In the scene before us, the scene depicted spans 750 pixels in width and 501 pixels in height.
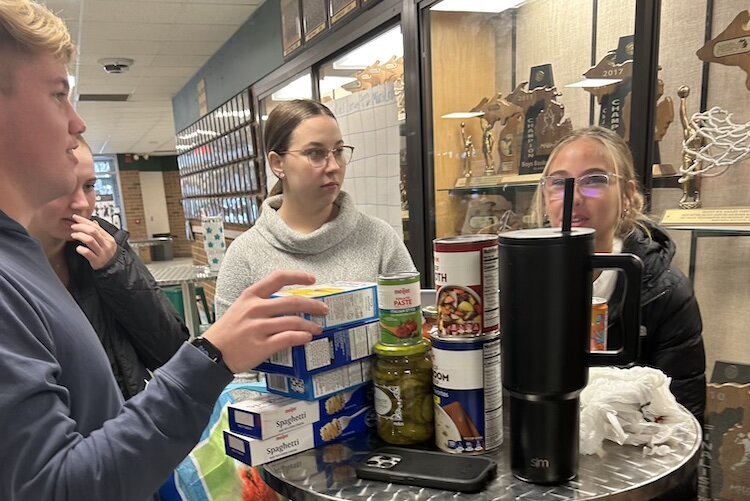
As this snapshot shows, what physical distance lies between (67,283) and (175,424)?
3.26 ft

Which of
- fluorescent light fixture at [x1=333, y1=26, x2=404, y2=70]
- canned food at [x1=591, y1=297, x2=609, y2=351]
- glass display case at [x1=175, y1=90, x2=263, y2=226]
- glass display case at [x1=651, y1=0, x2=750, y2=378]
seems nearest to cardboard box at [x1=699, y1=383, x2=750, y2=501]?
glass display case at [x1=651, y1=0, x2=750, y2=378]

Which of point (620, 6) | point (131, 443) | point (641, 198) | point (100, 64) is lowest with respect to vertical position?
point (131, 443)

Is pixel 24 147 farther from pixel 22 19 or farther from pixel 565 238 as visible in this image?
pixel 565 238

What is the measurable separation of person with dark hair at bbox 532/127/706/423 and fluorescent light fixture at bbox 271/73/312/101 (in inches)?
87.2

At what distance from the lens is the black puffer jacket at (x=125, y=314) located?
1411mm

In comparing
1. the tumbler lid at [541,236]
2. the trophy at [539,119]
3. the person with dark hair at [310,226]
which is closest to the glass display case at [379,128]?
the trophy at [539,119]

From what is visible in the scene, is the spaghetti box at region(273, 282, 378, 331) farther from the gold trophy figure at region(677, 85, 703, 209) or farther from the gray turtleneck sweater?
the gold trophy figure at region(677, 85, 703, 209)

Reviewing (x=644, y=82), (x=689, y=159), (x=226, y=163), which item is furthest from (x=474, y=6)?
(x=226, y=163)

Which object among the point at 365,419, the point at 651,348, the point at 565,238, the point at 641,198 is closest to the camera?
the point at 565,238

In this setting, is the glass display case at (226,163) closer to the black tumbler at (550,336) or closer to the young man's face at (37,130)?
the young man's face at (37,130)

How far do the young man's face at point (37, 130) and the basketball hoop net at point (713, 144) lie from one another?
5.00 ft

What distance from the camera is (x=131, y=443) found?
64cm

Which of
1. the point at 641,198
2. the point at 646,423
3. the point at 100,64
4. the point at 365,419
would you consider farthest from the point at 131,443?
the point at 100,64

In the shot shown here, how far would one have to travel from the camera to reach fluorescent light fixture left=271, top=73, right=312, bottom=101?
332 cm
